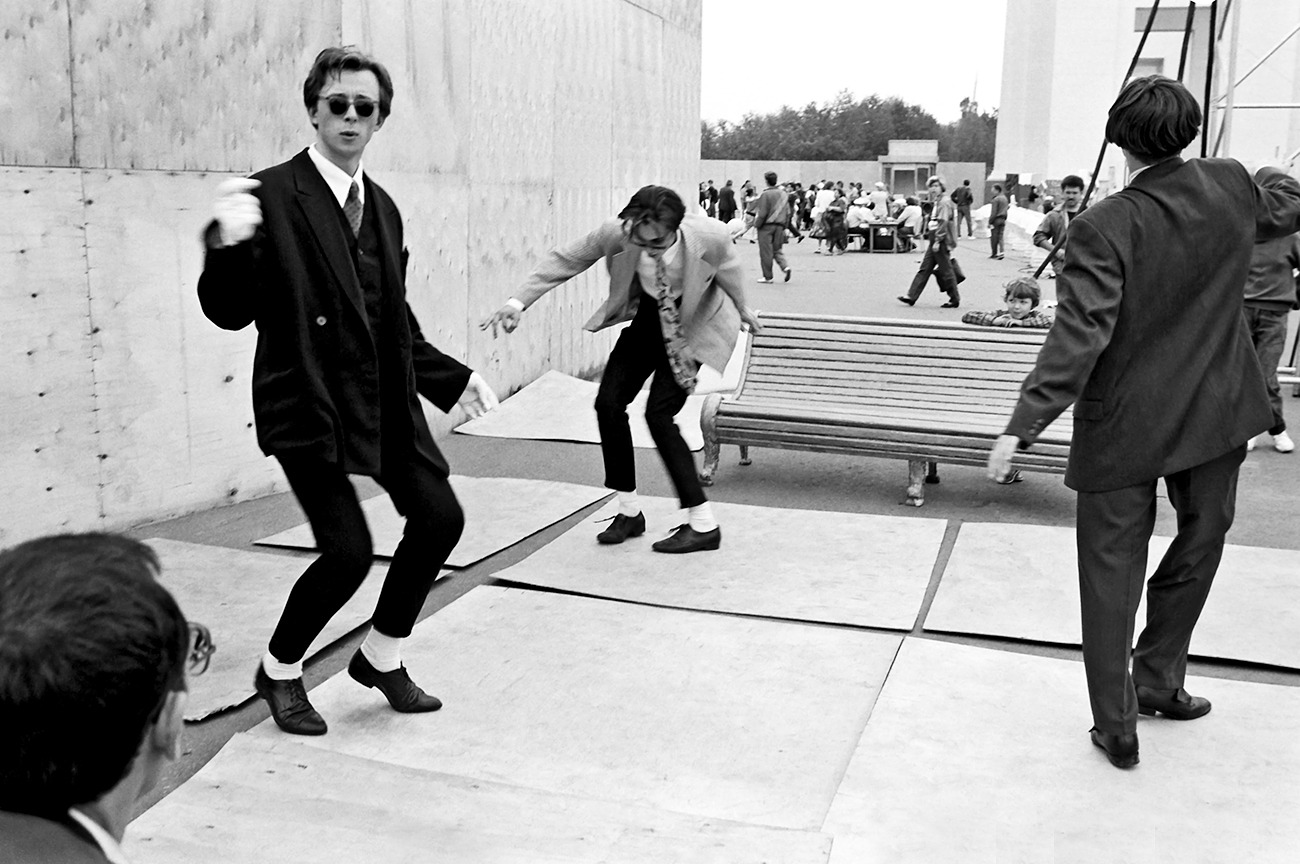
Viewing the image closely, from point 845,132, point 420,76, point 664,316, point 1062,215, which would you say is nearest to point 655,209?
point 664,316

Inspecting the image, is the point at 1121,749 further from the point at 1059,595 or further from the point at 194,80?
the point at 194,80

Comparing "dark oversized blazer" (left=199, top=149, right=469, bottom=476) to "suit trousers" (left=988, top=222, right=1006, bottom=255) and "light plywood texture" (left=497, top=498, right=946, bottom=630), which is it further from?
"suit trousers" (left=988, top=222, right=1006, bottom=255)

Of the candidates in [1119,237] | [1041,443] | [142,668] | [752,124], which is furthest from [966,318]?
[752,124]

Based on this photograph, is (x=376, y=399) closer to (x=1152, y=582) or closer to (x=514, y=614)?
(x=514, y=614)

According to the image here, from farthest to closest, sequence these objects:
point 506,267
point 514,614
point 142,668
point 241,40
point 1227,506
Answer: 1. point 506,267
2. point 241,40
3. point 514,614
4. point 1227,506
5. point 142,668

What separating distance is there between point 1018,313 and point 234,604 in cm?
515

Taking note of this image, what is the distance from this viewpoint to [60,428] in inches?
237

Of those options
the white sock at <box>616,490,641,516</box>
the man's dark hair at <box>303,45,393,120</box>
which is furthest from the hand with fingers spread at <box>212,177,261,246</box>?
the white sock at <box>616,490,641,516</box>

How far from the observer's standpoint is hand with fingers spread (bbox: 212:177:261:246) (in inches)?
134

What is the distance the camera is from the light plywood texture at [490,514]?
20.6ft


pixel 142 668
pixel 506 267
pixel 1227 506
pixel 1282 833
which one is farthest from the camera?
pixel 506 267

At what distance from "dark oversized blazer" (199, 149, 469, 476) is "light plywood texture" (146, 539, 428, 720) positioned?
1.10 m

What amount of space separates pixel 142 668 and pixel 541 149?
384 inches

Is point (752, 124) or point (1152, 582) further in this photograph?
point (752, 124)
